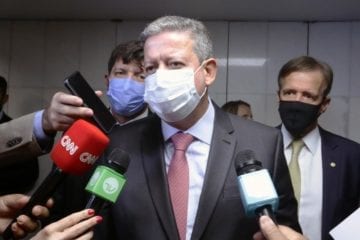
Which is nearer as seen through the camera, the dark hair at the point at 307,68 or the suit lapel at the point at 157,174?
the suit lapel at the point at 157,174

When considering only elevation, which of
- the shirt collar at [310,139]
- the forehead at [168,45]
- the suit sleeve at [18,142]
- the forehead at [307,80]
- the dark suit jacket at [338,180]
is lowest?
the dark suit jacket at [338,180]

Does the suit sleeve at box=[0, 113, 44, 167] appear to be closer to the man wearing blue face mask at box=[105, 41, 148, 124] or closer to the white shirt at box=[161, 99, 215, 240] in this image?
the white shirt at box=[161, 99, 215, 240]

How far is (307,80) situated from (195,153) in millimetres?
905

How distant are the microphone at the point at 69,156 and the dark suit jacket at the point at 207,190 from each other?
28 cm

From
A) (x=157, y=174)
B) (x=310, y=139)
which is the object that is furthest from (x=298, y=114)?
(x=157, y=174)

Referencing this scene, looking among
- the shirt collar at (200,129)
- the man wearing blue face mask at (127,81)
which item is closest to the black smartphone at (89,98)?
the shirt collar at (200,129)

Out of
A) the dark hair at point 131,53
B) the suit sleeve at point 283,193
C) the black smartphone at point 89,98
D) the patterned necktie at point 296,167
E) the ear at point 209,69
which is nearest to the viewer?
the black smartphone at point 89,98

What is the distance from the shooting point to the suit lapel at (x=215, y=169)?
4.11ft

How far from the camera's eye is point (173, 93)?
1.39 meters

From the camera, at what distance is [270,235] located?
0.96m

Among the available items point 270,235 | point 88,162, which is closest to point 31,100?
point 88,162

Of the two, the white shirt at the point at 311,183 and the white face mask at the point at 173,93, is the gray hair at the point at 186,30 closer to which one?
the white face mask at the point at 173,93

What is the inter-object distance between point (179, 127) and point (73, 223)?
0.52m

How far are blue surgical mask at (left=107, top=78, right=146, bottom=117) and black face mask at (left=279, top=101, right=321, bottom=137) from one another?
63 cm
